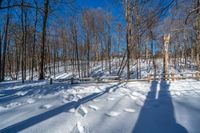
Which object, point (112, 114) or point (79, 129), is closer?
point (79, 129)

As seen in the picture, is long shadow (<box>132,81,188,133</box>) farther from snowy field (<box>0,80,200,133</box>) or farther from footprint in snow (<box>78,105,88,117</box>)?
footprint in snow (<box>78,105,88,117</box>)

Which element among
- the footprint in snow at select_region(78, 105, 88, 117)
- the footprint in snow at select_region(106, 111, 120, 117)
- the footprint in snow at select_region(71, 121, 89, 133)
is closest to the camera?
the footprint in snow at select_region(71, 121, 89, 133)

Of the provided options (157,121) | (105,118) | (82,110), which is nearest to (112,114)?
(105,118)

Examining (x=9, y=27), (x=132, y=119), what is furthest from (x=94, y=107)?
(x=9, y=27)

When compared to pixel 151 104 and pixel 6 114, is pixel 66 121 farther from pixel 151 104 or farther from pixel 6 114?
pixel 151 104

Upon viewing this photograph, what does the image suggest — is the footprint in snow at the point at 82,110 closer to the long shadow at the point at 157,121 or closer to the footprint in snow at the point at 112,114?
the footprint in snow at the point at 112,114

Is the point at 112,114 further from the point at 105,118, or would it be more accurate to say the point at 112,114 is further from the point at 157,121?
the point at 157,121

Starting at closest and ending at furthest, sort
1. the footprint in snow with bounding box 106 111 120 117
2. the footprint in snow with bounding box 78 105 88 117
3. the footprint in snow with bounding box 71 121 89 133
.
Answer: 1. the footprint in snow with bounding box 71 121 89 133
2. the footprint in snow with bounding box 106 111 120 117
3. the footprint in snow with bounding box 78 105 88 117

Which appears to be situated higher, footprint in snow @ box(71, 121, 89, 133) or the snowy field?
the snowy field

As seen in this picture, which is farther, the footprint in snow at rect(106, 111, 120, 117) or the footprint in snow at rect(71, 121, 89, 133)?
the footprint in snow at rect(106, 111, 120, 117)

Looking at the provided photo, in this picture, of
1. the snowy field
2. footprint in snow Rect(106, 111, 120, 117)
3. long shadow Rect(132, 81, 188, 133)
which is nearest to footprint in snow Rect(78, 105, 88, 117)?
the snowy field

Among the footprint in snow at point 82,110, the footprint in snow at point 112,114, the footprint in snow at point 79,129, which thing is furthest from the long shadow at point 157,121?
the footprint in snow at point 82,110

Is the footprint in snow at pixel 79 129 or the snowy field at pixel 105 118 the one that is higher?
the snowy field at pixel 105 118

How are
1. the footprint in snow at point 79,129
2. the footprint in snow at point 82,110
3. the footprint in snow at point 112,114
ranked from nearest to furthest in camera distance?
the footprint in snow at point 79,129 → the footprint in snow at point 112,114 → the footprint in snow at point 82,110
